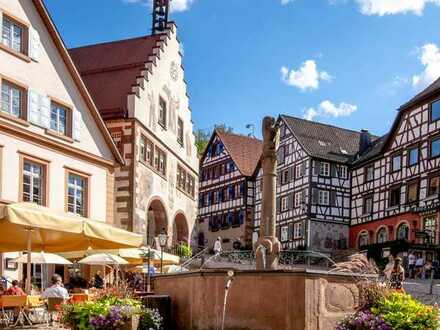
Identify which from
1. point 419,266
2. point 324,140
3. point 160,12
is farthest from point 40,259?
point 324,140

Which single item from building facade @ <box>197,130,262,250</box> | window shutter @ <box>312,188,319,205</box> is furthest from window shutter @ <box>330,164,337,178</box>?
building facade @ <box>197,130,262,250</box>

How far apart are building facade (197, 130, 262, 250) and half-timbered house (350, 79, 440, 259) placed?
409 inches

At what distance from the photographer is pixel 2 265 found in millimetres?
23062

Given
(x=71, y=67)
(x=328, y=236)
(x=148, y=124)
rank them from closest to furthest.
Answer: (x=71, y=67) < (x=148, y=124) < (x=328, y=236)

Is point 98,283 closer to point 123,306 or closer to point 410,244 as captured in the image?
point 123,306

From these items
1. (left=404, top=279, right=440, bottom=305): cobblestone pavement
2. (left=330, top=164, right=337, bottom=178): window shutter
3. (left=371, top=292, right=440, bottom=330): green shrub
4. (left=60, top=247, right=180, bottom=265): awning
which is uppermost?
(left=330, top=164, right=337, bottom=178): window shutter

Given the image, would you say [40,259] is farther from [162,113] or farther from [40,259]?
[162,113]

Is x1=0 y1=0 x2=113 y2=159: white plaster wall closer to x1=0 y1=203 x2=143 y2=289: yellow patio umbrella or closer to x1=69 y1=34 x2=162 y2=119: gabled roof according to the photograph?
x1=69 y1=34 x2=162 y2=119: gabled roof

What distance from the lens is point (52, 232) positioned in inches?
645

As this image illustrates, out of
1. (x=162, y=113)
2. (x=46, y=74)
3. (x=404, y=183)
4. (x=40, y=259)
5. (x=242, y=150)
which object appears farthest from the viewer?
(x=242, y=150)

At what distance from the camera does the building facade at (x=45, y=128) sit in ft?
77.5

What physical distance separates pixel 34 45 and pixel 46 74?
1.08 m

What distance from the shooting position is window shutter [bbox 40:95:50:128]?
25139 millimetres

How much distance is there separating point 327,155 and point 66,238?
39146 millimetres
